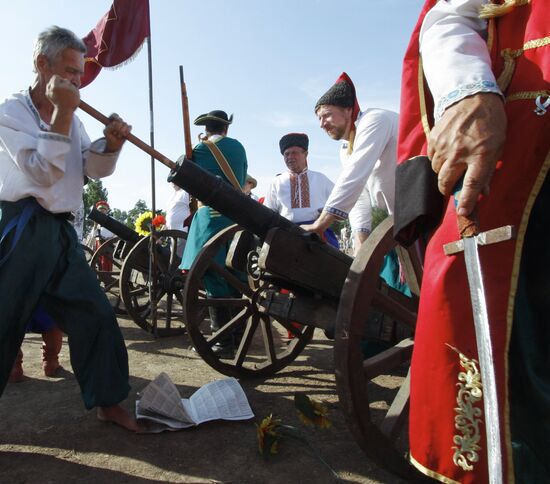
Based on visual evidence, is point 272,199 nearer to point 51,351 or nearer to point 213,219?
point 213,219

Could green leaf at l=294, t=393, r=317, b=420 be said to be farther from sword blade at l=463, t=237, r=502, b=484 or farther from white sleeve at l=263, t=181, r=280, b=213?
white sleeve at l=263, t=181, r=280, b=213

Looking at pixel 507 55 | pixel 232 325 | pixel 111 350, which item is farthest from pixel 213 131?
pixel 507 55

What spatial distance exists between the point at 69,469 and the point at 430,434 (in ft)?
5.12

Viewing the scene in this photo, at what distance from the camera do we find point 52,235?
7.35ft

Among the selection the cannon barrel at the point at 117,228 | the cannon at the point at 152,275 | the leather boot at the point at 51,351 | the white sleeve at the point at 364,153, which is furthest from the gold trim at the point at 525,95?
the cannon barrel at the point at 117,228

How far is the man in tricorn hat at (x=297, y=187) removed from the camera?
495 centimetres

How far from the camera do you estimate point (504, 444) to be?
1.00m

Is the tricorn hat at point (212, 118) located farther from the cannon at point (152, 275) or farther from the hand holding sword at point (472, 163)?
the hand holding sword at point (472, 163)

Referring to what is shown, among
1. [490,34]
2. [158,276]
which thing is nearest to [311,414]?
[490,34]

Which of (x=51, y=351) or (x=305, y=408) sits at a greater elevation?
(x=51, y=351)

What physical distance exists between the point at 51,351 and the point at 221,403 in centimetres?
143

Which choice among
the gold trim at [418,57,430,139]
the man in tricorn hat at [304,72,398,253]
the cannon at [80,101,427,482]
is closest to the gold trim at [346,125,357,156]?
the man in tricorn hat at [304,72,398,253]

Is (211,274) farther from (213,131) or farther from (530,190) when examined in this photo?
(530,190)

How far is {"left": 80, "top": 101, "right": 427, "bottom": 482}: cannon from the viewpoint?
172cm
